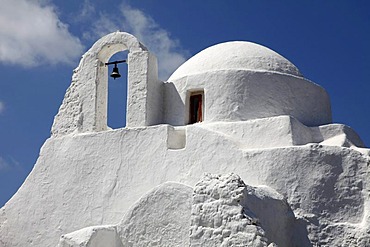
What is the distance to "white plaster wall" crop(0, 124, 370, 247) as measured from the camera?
12508mm

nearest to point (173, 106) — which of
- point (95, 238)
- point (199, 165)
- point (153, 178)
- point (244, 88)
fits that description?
point (244, 88)

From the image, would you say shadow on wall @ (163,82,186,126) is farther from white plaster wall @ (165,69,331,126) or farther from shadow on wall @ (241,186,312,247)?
shadow on wall @ (241,186,312,247)

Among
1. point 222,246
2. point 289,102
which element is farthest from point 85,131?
point 222,246

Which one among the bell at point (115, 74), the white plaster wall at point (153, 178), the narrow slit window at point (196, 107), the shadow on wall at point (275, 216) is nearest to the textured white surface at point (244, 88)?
the narrow slit window at point (196, 107)

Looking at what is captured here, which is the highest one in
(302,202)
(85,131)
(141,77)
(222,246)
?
(141,77)

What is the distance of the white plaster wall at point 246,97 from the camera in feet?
48.4

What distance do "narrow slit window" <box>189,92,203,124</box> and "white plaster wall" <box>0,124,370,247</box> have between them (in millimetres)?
1152

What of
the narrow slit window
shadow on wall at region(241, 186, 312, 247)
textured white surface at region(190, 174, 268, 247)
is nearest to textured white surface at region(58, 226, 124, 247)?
textured white surface at region(190, 174, 268, 247)

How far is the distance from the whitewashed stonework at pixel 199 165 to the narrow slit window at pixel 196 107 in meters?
0.12

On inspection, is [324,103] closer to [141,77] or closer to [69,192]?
[141,77]

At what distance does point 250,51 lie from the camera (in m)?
15.8

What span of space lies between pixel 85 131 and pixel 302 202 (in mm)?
5580

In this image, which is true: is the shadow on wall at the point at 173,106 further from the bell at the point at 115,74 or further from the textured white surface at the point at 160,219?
the textured white surface at the point at 160,219

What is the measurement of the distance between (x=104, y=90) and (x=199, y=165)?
3704 millimetres
